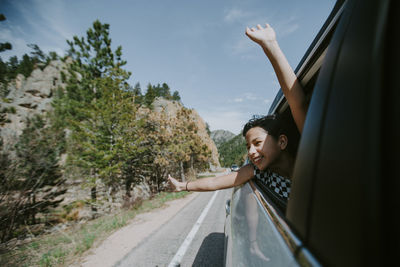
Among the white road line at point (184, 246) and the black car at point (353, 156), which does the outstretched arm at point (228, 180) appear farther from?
the white road line at point (184, 246)

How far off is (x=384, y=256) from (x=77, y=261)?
4.93 m

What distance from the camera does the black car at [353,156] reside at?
12.5 inches

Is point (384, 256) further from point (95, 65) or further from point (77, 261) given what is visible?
point (95, 65)

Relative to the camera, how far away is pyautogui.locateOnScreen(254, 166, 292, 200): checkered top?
1419 millimetres

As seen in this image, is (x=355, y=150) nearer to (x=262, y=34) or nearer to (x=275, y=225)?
(x=275, y=225)

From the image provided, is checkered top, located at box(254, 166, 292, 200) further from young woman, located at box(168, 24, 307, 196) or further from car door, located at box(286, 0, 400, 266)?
car door, located at box(286, 0, 400, 266)

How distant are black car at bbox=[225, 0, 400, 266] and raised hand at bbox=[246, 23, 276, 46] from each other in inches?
23.0

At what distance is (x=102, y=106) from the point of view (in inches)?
545

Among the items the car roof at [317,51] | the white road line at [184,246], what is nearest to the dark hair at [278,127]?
the car roof at [317,51]

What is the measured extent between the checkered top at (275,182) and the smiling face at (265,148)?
0.42 feet

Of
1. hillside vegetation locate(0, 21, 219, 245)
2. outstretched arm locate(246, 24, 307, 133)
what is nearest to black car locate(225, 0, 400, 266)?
outstretched arm locate(246, 24, 307, 133)

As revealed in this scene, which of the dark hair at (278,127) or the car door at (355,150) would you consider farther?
the dark hair at (278,127)

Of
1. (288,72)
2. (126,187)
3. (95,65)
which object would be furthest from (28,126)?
(288,72)

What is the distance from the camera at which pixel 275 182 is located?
1605 millimetres
